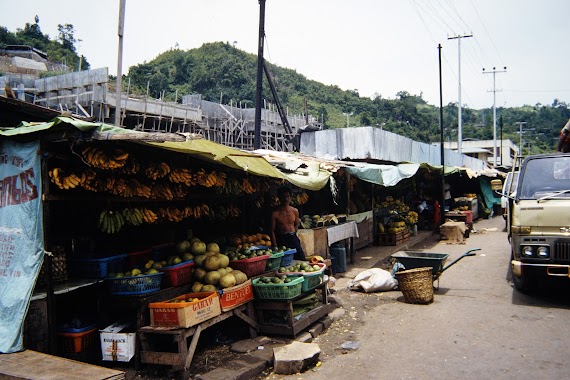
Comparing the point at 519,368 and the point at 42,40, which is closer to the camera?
the point at 519,368

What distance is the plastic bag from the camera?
8.81 m

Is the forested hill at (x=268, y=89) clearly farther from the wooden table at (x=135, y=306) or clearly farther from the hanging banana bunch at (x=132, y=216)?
the wooden table at (x=135, y=306)

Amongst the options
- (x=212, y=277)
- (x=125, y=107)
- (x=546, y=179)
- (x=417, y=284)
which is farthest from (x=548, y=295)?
(x=125, y=107)

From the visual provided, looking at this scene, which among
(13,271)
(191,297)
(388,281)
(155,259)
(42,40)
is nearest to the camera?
(13,271)

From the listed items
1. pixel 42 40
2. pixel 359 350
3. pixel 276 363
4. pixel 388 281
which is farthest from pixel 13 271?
pixel 42 40

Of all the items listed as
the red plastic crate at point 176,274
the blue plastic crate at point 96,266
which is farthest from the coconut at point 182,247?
the blue plastic crate at point 96,266

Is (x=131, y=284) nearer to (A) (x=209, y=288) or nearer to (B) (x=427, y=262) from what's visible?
(A) (x=209, y=288)

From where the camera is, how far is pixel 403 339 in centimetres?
610

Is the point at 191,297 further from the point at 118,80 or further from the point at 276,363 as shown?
the point at 118,80

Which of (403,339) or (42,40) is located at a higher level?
(42,40)

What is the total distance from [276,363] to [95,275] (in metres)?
2.56

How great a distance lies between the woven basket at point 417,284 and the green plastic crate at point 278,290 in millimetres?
2590

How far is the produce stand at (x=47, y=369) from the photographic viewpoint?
3.62m

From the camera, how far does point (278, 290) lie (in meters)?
6.01
